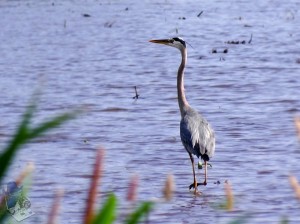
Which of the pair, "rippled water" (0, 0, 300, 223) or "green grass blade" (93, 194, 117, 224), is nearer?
"green grass blade" (93, 194, 117, 224)

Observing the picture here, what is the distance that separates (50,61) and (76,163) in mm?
9900

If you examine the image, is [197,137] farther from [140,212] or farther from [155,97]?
Result: [140,212]

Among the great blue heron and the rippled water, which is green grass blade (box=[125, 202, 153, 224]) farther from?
the great blue heron

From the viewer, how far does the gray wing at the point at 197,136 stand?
9594 millimetres

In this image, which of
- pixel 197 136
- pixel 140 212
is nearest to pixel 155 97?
pixel 197 136

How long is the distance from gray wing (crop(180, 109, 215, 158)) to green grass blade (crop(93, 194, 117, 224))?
8.19m

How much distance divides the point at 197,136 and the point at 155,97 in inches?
250

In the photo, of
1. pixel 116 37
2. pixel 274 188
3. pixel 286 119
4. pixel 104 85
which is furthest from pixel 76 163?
pixel 116 37

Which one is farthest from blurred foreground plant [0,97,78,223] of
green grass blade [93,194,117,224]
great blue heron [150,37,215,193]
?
great blue heron [150,37,215,193]

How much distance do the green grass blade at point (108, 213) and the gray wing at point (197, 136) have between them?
26.9 ft

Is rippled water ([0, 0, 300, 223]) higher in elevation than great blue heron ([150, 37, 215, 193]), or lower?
lower

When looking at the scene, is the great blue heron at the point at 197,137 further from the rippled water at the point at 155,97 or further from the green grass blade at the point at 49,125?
the green grass blade at the point at 49,125

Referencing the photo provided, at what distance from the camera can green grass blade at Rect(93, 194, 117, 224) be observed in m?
1.33

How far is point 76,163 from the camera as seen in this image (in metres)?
11.3
